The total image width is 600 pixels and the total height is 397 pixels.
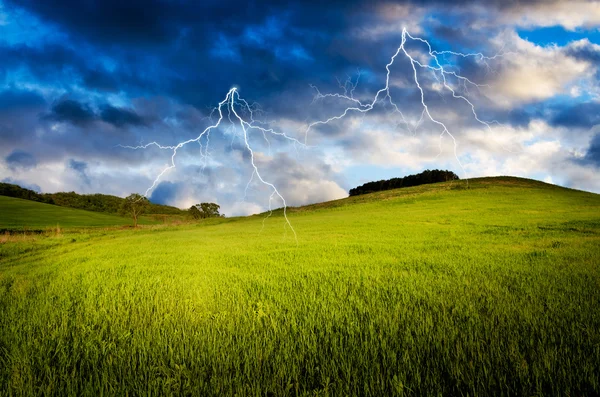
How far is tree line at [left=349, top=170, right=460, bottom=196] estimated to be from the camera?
90.2 m

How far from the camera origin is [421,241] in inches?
638

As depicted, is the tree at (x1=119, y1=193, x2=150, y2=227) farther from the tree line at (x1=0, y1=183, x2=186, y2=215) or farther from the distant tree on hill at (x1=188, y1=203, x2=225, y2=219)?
the tree line at (x1=0, y1=183, x2=186, y2=215)

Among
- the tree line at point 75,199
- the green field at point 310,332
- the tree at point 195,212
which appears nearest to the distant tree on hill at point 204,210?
the tree at point 195,212

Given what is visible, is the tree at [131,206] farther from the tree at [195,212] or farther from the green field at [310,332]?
the green field at [310,332]

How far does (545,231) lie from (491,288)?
50.6ft

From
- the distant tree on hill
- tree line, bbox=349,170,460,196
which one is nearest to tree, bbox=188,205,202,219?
the distant tree on hill

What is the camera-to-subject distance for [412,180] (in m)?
101

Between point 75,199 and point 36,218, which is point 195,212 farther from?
point 75,199

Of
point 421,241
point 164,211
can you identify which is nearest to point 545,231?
point 421,241

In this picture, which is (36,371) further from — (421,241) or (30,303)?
(421,241)

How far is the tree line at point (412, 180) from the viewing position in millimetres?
90175

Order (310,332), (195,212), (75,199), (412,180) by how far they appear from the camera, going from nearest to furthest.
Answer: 1. (310,332)
2. (195,212)
3. (412,180)
4. (75,199)

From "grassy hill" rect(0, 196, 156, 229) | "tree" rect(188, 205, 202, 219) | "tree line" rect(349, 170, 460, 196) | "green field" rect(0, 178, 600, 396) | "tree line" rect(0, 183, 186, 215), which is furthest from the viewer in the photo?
"tree line" rect(0, 183, 186, 215)

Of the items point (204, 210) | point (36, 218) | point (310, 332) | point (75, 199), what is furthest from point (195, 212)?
point (75, 199)
